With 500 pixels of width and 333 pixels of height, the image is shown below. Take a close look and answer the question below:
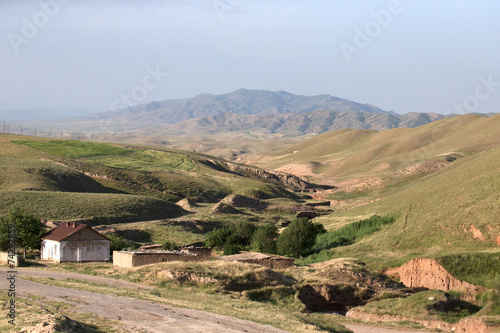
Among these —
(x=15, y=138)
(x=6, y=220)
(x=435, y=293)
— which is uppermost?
(x=15, y=138)

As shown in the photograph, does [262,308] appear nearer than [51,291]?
No

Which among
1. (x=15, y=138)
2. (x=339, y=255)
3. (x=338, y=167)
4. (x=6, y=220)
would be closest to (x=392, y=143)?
(x=338, y=167)

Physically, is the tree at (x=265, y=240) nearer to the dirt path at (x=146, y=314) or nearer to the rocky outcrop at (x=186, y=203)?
the dirt path at (x=146, y=314)

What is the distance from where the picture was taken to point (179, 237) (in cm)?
5419

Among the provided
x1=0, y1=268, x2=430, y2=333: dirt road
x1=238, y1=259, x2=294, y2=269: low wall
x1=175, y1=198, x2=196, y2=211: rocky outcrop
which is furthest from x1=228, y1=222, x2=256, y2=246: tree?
x1=0, y1=268, x2=430, y2=333: dirt road

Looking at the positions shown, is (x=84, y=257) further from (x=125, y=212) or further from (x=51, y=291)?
(x=125, y=212)

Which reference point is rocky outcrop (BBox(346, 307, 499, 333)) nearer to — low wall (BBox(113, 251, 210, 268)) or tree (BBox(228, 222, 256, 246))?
low wall (BBox(113, 251, 210, 268))

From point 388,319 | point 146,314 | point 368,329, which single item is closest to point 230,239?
point 388,319

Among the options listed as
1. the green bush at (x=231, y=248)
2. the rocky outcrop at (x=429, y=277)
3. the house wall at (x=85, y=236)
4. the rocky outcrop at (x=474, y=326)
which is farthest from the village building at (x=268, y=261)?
the rocky outcrop at (x=474, y=326)

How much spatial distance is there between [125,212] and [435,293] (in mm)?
42643

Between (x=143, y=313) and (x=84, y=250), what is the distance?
→ 773 inches

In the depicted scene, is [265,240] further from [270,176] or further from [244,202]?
[270,176]

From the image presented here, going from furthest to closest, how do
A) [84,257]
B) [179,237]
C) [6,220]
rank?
1. [179,237]
2. [6,220]
3. [84,257]

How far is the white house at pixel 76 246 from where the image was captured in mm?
36875
